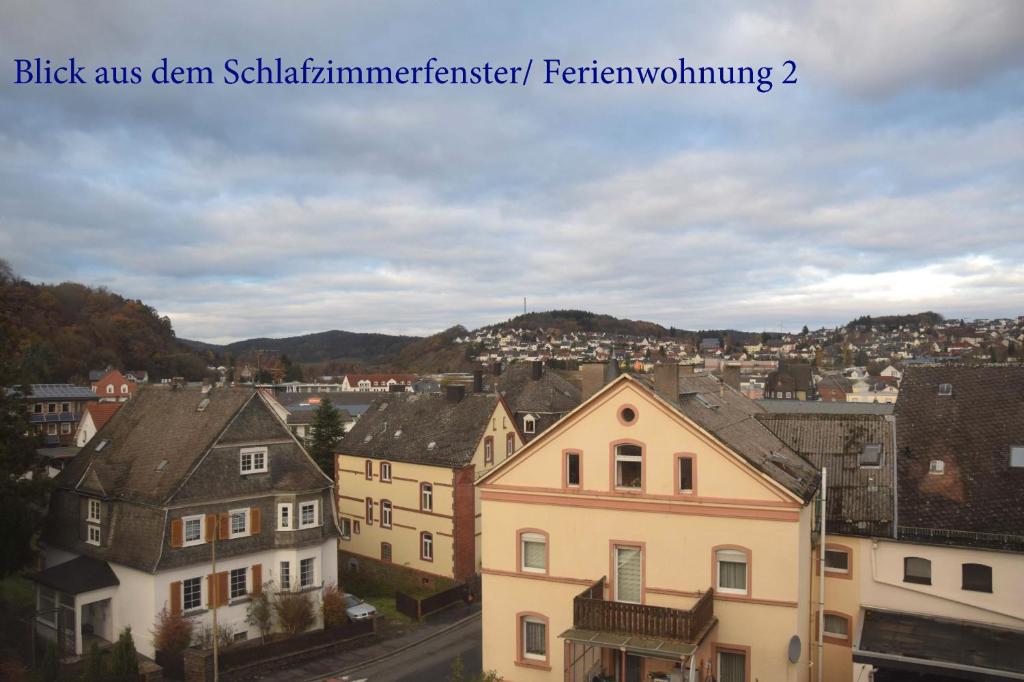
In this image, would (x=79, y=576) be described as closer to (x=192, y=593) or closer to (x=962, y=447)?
(x=192, y=593)

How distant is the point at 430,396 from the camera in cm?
4400

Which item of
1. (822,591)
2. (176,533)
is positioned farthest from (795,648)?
(176,533)

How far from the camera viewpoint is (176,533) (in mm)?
28234

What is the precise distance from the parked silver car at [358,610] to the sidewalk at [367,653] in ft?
4.82

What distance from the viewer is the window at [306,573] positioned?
31.2 metres

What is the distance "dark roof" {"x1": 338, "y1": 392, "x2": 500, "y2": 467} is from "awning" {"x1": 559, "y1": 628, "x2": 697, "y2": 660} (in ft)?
58.7

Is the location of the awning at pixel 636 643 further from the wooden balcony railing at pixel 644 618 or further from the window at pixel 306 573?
the window at pixel 306 573

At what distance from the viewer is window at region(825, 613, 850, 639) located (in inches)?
916

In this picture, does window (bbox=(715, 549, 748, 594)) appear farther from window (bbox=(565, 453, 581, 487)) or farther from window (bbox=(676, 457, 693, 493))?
window (bbox=(565, 453, 581, 487))

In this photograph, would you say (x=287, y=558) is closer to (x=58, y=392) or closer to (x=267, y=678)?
(x=267, y=678)

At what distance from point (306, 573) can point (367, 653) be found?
432 centimetres

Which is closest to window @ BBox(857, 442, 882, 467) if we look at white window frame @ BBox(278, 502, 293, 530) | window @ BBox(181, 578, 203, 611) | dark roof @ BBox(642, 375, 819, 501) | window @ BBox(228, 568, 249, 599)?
dark roof @ BBox(642, 375, 819, 501)

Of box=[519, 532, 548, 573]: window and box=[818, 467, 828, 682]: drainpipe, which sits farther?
box=[519, 532, 548, 573]: window

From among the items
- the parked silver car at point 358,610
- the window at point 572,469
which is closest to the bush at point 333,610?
the parked silver car at point 358,610
